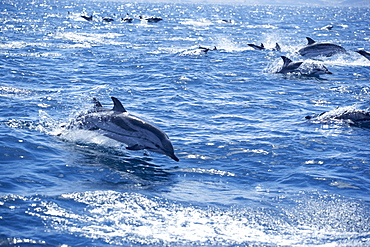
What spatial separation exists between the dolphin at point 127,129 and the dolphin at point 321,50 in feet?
58.3

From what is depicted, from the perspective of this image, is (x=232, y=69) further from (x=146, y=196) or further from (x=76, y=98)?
(x=146, y=196)

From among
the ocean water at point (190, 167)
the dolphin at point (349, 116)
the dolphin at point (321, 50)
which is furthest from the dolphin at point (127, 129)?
the dolphin at point (321, 50)

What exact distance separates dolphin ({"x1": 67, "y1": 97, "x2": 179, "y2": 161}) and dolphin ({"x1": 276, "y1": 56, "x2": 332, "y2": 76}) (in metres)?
13.1

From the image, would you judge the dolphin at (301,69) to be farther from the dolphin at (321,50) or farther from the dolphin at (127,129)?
the dolphin at (127,129)

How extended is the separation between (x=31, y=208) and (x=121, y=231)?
5.46ft

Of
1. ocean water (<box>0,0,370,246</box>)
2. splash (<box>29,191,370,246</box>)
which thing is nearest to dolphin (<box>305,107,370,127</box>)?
ocean water (<box>0,0,370,246</box>)

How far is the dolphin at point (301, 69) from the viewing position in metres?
22.1

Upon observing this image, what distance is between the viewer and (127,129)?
35.2ft

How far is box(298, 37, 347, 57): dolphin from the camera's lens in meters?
26.2

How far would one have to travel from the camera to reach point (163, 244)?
6.94 metres

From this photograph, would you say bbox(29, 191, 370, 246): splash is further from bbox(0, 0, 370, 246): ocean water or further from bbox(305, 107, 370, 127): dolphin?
bbox(305, 107, 370, 127): dolphin

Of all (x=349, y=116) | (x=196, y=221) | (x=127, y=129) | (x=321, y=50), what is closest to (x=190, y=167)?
(x=127, y=129)

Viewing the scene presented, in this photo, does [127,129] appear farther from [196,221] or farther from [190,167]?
[196,221]

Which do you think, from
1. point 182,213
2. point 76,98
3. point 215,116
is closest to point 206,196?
point 182,213
